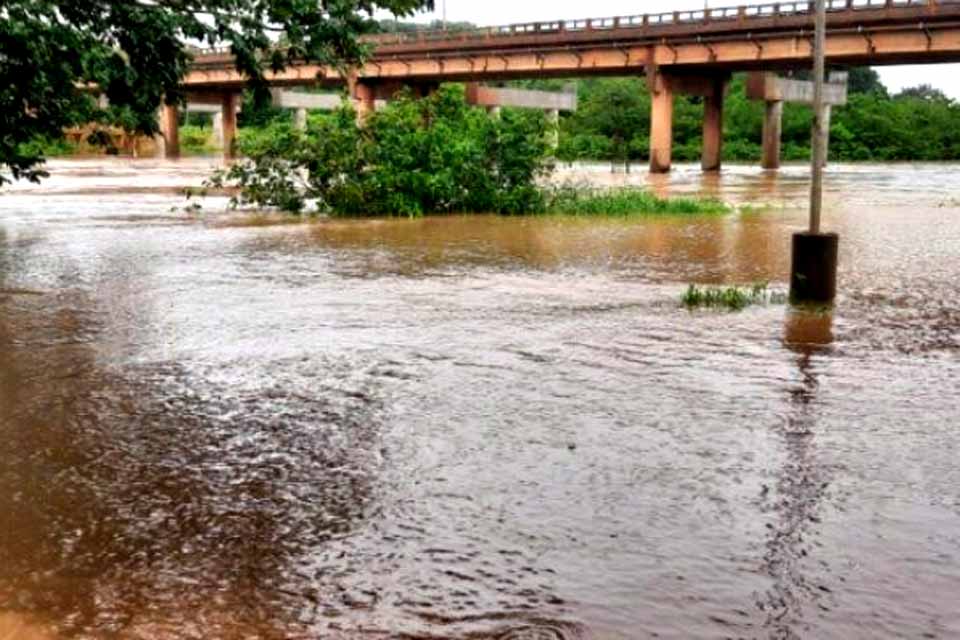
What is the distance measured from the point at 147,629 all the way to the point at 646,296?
750cm

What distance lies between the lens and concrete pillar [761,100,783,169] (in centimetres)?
5838

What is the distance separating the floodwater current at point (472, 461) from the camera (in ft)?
12.7

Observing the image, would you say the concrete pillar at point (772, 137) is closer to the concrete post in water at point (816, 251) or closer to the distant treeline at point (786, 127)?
the distant treeline at point (786, 127)

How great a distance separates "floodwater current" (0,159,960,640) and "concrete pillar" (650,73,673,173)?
140ft

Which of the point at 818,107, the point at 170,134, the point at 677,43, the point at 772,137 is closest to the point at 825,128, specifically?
the point at 818,107

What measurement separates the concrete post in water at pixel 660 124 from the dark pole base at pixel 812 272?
43.5 m

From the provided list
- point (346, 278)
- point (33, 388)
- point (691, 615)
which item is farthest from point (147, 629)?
point (346, 278)

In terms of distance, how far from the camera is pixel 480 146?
20781mm

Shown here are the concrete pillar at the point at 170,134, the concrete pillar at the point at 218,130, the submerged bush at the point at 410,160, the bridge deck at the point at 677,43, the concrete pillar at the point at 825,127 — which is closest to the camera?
the concrete pillar at the point at 825,127

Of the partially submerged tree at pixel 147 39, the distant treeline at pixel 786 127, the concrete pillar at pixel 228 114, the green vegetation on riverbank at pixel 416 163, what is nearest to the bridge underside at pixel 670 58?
the concrete pillar at pixel 228 114

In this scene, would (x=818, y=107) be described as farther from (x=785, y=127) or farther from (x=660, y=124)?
(x=785, y=127)

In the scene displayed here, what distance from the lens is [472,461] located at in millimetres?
5426

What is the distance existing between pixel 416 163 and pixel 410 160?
13.4 inches

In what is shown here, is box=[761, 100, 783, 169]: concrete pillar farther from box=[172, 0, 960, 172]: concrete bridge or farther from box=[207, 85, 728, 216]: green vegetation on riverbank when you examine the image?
box=[207, 85, 728, 216]: green vegetation on riverbank
